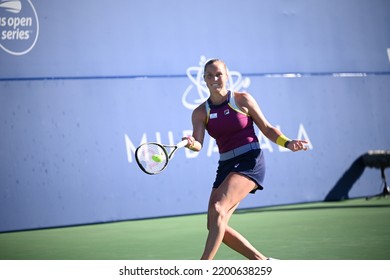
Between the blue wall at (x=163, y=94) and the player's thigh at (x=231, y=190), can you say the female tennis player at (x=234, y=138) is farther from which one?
the blue wall at (x=163, y=94)

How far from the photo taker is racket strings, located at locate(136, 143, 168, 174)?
254 inches

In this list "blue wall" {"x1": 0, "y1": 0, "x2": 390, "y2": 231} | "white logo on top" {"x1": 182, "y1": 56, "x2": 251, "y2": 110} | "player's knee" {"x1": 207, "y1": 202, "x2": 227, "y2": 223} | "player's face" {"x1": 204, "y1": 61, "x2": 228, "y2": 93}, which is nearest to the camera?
"player's knee" {"x1": 207, "y1": 202, "x2": 227, "y2": 223}

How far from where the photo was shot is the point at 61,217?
1055cm

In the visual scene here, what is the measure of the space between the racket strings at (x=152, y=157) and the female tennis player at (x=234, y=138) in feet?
0.98

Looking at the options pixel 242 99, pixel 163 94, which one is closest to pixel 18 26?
pixel 163 94

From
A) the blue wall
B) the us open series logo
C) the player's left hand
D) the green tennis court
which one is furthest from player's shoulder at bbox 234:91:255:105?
the us open series logo

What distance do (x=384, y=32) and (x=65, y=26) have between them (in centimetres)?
598

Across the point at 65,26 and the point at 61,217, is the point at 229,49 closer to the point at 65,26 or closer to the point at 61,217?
the point at 65,26

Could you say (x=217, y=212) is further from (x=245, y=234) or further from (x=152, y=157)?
(x=245, y=234)

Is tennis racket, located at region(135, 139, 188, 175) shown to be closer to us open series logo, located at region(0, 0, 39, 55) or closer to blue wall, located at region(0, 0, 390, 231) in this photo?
blue wall, located at region(0, 0, 390, 231)

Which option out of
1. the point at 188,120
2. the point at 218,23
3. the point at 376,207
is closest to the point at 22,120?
the point at 188,120

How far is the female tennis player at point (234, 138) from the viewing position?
6199 millimetres

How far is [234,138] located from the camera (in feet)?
20.9

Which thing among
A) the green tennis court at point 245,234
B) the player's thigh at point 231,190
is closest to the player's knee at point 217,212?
the player's thigh at point 231,190
